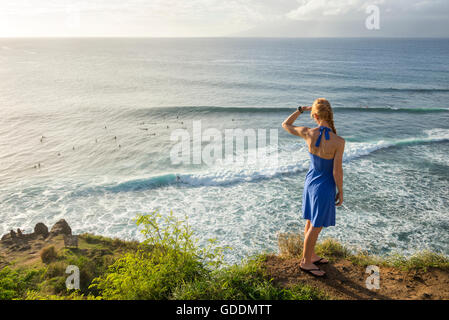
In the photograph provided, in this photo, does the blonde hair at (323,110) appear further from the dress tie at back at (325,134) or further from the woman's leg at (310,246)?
the woman's leg at (310,246)

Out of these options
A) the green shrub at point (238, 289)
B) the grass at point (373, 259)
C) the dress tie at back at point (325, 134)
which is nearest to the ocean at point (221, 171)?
the grass at point (373, 259)

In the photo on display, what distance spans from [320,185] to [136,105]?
31052 millimetres

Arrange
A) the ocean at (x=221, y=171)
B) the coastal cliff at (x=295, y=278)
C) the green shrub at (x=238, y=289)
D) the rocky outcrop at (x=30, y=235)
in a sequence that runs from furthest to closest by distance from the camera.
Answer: the ocean at (x=221, y=171), the rocky outcrop at (x=30, y=235), the coastal cliff at (x=295, y=278), the green shrub at (x=238, y=289)

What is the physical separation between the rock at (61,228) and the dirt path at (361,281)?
8.37m

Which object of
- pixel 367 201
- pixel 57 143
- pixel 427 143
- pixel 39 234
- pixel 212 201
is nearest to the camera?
pixel 39 234

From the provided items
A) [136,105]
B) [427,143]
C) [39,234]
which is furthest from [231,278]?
[136,105]

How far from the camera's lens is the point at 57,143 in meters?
20.4

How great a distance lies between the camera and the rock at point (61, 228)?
9809 mm

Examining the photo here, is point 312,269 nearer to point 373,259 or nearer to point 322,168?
point 373,259

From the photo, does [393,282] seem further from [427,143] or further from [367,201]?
[427,143]

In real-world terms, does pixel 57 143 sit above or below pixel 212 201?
above

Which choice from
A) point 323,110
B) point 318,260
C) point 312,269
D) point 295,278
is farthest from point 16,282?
point 323,110

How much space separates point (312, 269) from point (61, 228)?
30.7ft

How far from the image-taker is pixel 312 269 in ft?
15.6
